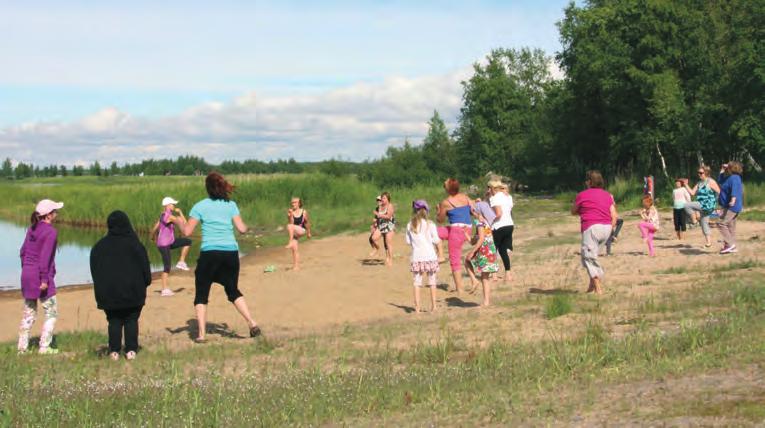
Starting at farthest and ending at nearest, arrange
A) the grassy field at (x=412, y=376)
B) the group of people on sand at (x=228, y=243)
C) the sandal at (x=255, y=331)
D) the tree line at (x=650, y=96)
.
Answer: the tree line at (x=650, y=96), the sandal at (x=255, y=331), the group of people on sand at (x=228, y=243), the grassy field at (x=412, y=376)

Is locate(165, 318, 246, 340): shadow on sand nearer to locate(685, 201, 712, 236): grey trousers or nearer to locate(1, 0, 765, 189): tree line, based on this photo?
locate(685, 201, 712, 236): grey trousers

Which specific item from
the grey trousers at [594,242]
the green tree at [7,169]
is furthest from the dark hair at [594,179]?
the green tree at [7,169]

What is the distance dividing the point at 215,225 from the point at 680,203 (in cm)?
1225

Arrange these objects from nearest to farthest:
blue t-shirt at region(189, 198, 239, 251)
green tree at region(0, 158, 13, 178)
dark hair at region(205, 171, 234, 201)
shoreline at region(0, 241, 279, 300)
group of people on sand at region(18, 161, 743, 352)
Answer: group of people on sand at region(18, 161, 743, 352) → blue t-shirt at region(189, 198, 239, 251) → dark hair at region(205, 171, 234, 201) → shoreline at region(0, 241, 279, 300) → green tree at region(0, 158, 13, 178)

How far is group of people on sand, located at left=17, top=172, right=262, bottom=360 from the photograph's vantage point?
9.80m

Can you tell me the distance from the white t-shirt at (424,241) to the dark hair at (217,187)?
2.95 m

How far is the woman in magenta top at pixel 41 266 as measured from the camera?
397 inches

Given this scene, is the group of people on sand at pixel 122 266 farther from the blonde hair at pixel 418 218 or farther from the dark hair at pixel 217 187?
the blonde hair at pixel 418 218

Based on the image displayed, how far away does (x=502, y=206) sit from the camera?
13.9 metres

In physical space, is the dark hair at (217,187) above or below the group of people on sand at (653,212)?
above

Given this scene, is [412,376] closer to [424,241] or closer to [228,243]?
[228,243]

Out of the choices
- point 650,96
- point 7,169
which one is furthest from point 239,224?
point 7,169

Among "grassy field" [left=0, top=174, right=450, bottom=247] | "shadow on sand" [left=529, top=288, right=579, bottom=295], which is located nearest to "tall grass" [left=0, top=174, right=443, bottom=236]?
"grassy field" [left=0, top=174, right=450, bottom=247]

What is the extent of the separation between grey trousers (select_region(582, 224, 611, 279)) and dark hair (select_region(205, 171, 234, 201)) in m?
5.33
